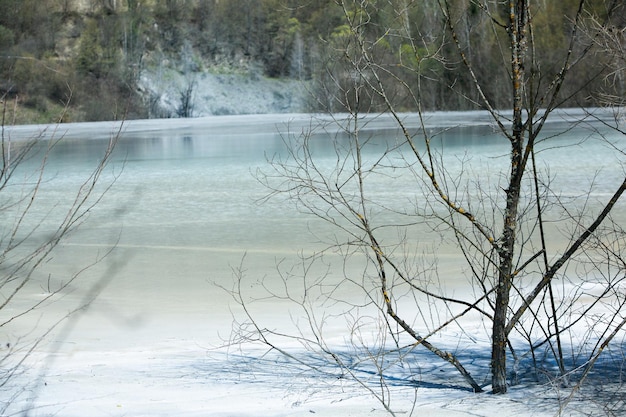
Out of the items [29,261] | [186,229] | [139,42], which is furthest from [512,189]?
[139,42]

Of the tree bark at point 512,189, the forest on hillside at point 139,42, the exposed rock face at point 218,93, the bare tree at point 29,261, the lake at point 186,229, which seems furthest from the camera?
the exposed rock face at point 218,93

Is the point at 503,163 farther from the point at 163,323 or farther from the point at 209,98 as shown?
the point at 209,98

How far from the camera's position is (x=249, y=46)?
51031 millimetres

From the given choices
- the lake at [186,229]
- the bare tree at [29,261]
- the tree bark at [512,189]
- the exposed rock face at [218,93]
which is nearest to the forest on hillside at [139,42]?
the exposed rock face at [218,93]

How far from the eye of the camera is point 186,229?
7727 mm

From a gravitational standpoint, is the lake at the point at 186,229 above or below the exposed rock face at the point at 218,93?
below

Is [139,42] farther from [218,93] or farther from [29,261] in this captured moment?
[29,261]

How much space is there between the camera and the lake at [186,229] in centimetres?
480

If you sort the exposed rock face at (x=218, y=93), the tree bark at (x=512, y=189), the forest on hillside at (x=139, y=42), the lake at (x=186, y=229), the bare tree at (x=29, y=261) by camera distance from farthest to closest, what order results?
the exposed rock face at (x=218, y=93) < the forest on hillside at (x=139, y=42) < the lake at (x=186, y=229) < the tree bark at (x=512, y=189) < the bare tree at (x=29, y=261)

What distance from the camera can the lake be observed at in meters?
4.80

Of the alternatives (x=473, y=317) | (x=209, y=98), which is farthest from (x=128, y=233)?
(x=209, y=98)

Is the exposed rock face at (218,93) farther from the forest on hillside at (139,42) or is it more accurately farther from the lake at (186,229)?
the lake at (186,229)

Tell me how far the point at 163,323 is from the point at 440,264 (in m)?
2.02

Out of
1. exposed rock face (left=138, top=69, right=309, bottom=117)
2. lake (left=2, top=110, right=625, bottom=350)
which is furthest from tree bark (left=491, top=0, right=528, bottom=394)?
exposed rock face (left=138, top=69, right=309, bottom=117)
